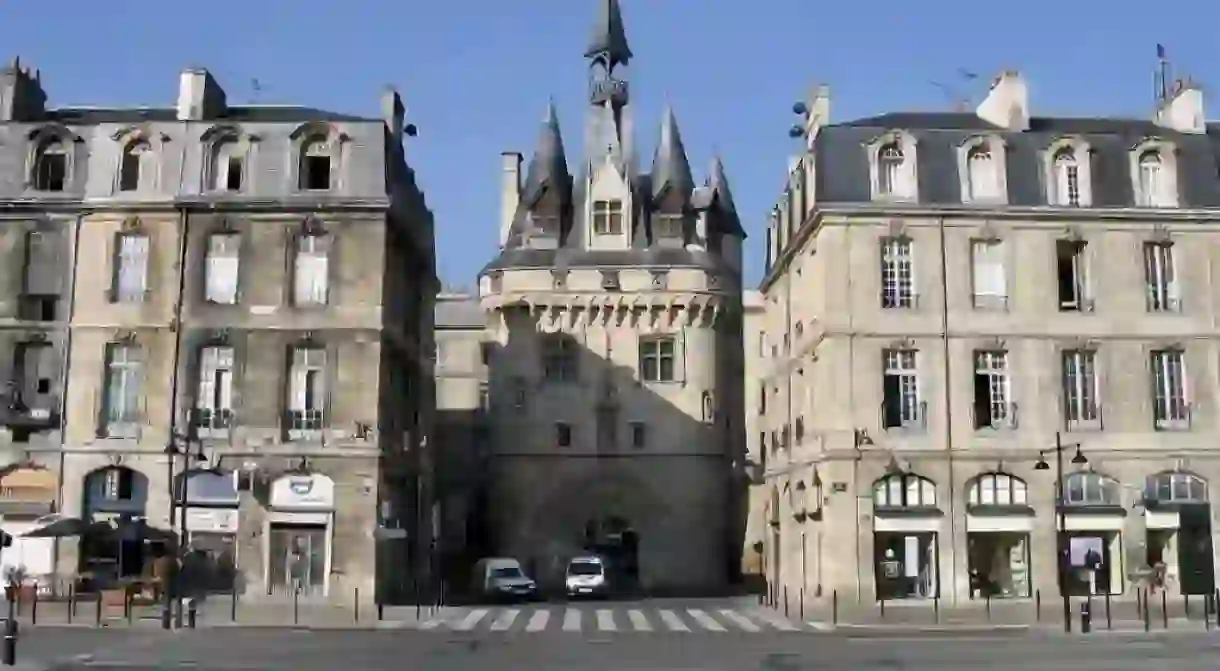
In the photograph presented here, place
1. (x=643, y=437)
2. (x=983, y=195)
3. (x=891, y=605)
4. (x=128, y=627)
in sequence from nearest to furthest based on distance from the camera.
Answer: (x=128, y=627), (x=891, y=605), (x=983, y=195), (x=643, y=437)

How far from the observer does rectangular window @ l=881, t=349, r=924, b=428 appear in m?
32.3

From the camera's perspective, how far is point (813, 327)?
114 ft

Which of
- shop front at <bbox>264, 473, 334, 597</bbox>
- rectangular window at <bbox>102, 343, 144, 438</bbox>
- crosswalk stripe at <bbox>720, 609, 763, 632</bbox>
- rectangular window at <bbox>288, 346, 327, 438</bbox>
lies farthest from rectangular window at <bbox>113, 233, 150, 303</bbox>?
crosswalk stripe at <bbox>720, 609, 763, 632</bbox>

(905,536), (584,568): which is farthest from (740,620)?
(584,568)

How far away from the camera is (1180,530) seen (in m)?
31.9

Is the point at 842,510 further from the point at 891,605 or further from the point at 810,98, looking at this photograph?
the point at 810,98

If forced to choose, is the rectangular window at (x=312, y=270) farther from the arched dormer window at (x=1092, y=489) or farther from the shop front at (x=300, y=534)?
the arched dormer window at (x=1092, y=489)

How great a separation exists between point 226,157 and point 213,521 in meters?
9.56

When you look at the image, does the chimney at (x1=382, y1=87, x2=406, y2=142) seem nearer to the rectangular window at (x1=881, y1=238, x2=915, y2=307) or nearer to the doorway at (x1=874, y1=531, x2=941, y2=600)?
the rectangular window at (x1=881, y1=238, x2=915, y2=307)

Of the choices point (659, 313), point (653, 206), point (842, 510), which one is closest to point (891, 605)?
point (842, 510)

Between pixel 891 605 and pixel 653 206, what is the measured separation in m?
24.0

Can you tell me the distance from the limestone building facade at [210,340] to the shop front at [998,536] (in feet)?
48.7

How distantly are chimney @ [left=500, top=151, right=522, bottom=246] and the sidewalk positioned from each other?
995 inches

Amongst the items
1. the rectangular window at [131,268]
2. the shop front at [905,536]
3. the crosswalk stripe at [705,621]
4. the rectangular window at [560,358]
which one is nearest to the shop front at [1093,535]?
the shop front at [905,536]
